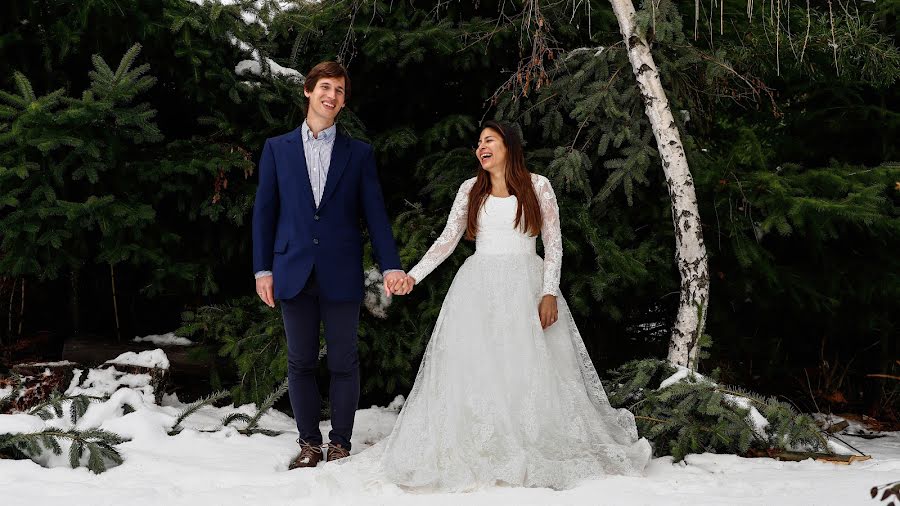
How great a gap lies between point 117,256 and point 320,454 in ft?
6.85

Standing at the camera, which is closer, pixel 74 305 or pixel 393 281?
pixel 393 281

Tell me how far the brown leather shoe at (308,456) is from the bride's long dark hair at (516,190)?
1.43 meters

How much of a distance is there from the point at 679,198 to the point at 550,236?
1306mm

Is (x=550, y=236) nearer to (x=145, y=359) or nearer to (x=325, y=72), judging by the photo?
(x=325, y=72)

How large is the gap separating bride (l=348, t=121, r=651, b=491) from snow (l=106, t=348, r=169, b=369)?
7.49 ft

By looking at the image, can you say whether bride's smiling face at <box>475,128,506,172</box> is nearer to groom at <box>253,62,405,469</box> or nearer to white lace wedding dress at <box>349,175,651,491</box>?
white lace wedding dress at <box>349,175,651,491</box>

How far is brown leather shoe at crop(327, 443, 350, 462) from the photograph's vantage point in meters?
3.94

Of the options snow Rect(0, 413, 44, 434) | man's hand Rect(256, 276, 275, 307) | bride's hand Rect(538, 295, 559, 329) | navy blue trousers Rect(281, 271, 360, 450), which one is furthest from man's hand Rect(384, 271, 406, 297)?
snow Rect(0, 413, 44, 434)

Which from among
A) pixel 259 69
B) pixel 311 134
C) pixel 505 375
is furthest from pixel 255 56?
pixel 505 375

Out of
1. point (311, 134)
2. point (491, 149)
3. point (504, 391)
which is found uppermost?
point (311, 134)

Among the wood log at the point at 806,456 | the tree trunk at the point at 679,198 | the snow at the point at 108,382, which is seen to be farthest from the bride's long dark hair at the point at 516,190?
the snow at the point at 108,382

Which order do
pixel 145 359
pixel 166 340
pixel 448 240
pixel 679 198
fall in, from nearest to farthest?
1. pixel 448 240
2. pixel 679 198
3. pixel 145 359
4. pixel 166 340

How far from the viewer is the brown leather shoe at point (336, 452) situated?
3.94 meters

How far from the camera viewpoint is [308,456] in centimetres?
394
